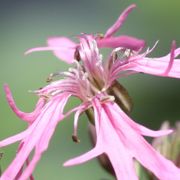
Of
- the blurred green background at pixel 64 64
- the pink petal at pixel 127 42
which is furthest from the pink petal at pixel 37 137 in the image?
the blurred green background at pixel 64 64

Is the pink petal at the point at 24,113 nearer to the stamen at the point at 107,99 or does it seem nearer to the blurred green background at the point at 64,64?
the stamen at the point at 107,99

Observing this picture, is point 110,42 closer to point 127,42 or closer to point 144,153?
point 127,42

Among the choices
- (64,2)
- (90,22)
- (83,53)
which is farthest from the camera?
(64,2)

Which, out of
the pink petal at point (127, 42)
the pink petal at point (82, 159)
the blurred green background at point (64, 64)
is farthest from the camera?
the blurred green background at point (64, 64)

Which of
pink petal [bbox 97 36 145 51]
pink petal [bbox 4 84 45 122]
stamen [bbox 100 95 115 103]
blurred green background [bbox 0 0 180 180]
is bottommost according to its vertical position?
blurred green background [bbox 0 0 180 180]

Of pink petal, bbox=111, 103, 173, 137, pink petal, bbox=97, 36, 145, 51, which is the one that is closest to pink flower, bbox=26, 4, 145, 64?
pink petal, bbox=97, 36, 145, 51

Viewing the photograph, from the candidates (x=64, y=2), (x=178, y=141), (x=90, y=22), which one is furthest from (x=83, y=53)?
(x=64, y=2)

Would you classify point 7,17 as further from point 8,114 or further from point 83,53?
point 83,53

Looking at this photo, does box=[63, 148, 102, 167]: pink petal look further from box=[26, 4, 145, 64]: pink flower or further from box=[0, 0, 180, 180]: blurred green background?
box=[0, 0, 180, 180]: blurred green background
